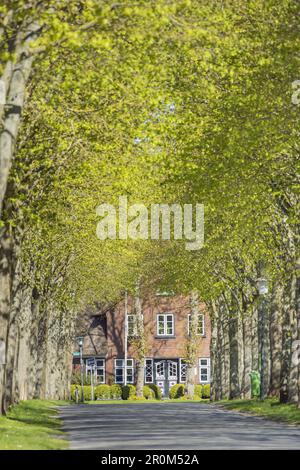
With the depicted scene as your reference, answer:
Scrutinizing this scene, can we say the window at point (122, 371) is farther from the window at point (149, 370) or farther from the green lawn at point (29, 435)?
the green lawn at point (29, 435)

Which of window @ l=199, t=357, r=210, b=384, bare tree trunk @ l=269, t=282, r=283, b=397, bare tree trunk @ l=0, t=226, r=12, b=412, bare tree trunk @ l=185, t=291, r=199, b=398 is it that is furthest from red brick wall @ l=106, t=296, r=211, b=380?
bare tree trunk @ l=0, t=226, r=12, b=412

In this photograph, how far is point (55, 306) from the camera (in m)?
70.3

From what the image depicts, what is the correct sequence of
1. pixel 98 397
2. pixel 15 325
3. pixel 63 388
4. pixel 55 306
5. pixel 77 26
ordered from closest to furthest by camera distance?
pixel 77 26 < pixel 15 325 < pixel 55 306 < pixel 63 388 < pixel 98 397

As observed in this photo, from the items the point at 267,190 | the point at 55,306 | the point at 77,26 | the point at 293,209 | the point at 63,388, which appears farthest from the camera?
the point at 63,388

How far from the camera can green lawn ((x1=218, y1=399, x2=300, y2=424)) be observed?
39150mm

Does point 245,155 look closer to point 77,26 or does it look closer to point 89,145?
point 89,145

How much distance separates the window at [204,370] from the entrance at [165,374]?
7.78 ft

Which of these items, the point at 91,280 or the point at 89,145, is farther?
the point at 91,280

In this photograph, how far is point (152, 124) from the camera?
31.5 m

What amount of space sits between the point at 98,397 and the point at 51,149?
75850 mm

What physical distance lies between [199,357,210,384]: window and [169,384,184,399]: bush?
7446 millimetres

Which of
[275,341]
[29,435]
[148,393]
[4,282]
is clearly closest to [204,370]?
[148,393]

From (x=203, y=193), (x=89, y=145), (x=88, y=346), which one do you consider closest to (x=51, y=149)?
(x=89, y=145)

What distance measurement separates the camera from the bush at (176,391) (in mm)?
111875
